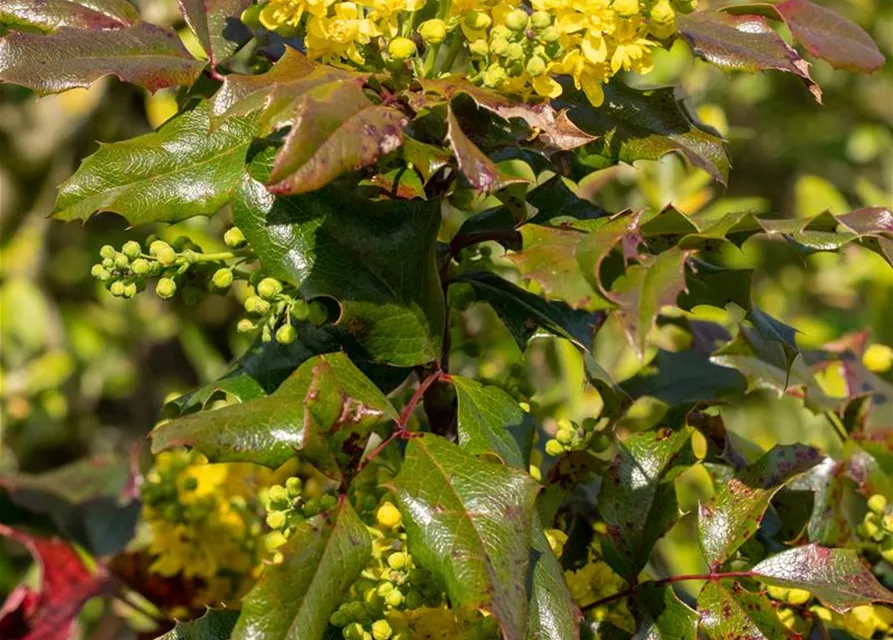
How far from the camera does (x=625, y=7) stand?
0.78 metres

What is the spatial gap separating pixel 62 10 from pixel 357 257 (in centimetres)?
30

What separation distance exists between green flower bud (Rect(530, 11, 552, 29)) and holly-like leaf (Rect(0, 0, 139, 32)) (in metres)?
0.33

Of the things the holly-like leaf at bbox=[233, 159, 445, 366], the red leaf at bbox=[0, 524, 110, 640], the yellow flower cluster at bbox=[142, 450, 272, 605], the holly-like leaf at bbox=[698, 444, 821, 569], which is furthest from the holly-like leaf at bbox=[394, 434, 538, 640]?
the red leaf at bbox=[0, 524, 110, 640]

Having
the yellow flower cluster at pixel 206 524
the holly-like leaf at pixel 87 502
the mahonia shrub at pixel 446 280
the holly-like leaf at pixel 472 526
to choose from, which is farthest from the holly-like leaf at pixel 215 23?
the holly-like leaf at pixel 87 502

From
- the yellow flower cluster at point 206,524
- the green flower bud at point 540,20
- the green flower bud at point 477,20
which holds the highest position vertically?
the green flower bud at point 540,20

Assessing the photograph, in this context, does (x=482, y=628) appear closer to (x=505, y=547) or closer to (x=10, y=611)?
(x=505, y=547)

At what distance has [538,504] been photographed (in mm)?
926

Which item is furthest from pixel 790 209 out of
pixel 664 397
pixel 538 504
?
pixel 538 504

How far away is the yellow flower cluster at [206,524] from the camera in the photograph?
1.22m

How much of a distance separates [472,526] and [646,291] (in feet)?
0.59

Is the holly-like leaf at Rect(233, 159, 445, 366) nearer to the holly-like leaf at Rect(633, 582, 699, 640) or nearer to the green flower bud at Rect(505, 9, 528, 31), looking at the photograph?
the green flower bud at Rect(505, 9, 528, 31)

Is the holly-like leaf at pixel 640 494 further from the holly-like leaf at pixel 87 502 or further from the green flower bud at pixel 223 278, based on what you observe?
the holly-like leaf at pixel 87 502

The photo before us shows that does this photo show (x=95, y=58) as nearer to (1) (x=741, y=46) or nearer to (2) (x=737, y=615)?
(1) (x=741, y=46)

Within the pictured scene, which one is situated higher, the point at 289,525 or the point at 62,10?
the point at 62,10
